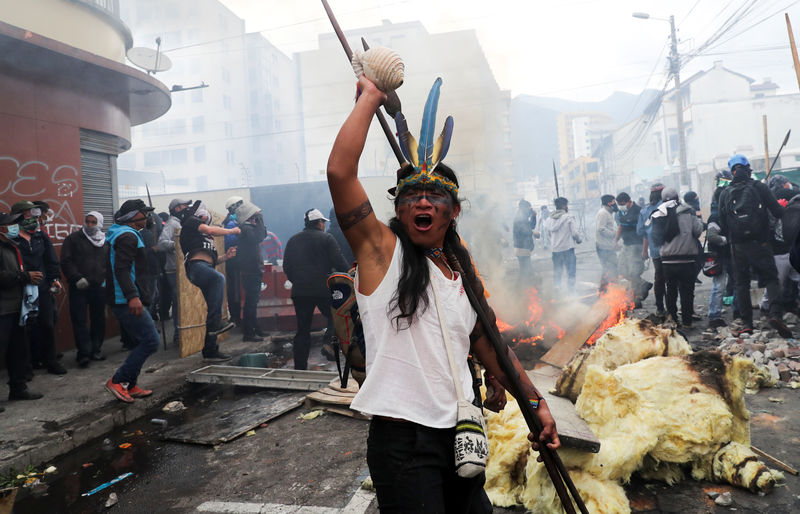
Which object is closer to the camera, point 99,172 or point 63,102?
point 63,102

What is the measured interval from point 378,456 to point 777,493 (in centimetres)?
291

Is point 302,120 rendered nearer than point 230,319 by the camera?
No

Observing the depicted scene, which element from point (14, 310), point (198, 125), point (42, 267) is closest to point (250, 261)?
point (42, 267)

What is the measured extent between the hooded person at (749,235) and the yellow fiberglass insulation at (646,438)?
4.00 metres

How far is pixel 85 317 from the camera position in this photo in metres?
7.23

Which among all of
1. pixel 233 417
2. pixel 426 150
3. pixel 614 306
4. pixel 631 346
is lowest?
pixel 233 417

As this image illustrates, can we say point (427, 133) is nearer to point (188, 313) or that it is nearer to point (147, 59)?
point (188, 313)

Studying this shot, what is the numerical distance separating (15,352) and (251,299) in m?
3.61

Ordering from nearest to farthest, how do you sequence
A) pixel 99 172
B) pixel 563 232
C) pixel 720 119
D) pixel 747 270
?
1. pixel 747 270
2. pixel 99 172
3. pixel 563 232
4. pixel 720 119

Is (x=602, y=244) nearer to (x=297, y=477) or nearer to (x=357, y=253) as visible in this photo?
(x=297, y=477)

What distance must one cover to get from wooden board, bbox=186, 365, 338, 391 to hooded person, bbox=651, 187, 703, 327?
533cm

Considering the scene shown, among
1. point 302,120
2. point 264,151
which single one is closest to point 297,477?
point 302,120

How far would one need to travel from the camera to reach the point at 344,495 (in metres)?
3.47

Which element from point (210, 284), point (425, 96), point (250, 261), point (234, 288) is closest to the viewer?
point (210, 284)
